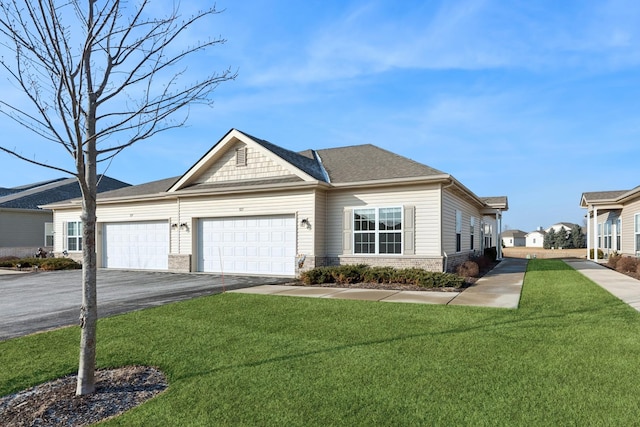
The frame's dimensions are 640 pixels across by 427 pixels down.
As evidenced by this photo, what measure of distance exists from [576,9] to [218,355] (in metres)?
11.5

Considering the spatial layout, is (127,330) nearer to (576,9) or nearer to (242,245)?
(242,245)

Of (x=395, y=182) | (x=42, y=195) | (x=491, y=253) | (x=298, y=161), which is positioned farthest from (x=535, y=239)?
(x=42, y=195)

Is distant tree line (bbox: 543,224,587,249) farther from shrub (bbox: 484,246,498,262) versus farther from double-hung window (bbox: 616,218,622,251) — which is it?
double-hung window (bbox: 616,218,622,251)

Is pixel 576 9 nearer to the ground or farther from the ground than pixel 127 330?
farther from the ground

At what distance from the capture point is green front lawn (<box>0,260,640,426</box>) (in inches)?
154

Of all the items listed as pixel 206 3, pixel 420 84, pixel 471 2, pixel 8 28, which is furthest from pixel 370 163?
pixel 8 28

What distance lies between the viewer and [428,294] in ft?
35.4

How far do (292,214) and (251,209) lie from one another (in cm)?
189

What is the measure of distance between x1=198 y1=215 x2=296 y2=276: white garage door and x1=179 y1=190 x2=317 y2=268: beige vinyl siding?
31cm

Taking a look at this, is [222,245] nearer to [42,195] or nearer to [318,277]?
[318,277]

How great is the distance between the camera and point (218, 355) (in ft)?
18.6

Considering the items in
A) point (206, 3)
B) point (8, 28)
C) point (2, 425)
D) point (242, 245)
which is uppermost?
point (206, 3)

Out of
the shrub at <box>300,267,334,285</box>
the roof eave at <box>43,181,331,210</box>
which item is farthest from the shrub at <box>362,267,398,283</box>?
Answer: the roof eave at <box>43,181,331,210</box>

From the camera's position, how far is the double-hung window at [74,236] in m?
23.0
